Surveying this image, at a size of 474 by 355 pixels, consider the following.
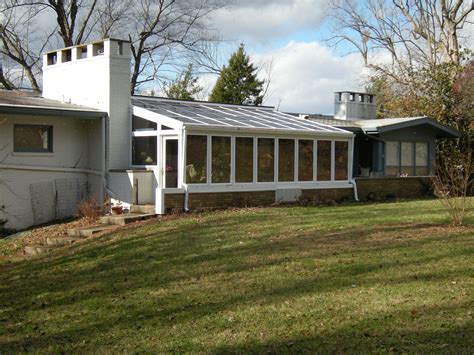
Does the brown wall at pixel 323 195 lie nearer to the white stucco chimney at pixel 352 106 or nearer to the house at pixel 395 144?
the house at pixel 395 144

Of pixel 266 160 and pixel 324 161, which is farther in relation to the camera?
pixel 324 161

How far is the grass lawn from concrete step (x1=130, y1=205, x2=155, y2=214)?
2485mm

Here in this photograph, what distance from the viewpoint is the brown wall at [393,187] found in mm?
22031

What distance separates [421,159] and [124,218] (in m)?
14.6

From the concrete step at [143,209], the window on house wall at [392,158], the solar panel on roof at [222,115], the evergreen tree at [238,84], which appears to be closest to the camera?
the concrete step at [143,209]

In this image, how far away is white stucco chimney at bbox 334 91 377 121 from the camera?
28547 millimetres

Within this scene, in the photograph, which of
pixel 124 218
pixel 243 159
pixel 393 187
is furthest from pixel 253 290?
pixel 393 187

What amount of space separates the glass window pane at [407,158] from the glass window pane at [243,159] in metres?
8.87

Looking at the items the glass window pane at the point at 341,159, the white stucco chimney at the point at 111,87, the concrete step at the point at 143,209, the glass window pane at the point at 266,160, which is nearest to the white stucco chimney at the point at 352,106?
the glass window pane at the point at 341,159

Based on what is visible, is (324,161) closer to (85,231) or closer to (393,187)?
(393,187)

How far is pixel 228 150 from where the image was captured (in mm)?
18266

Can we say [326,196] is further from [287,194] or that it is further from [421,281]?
[421,281]

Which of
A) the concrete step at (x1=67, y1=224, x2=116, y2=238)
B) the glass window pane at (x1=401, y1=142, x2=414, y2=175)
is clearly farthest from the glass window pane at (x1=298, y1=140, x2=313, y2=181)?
the concrete step at (x1=67, y1=224, x2=116, y2=238)

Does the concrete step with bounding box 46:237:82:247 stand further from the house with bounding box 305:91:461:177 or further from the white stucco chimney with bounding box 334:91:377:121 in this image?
the white stucco chimney with bounding box 334:91:377:121
